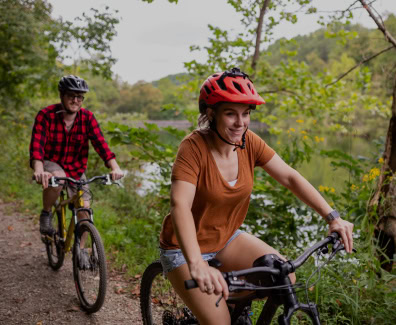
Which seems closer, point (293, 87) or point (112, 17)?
point (293, 87)

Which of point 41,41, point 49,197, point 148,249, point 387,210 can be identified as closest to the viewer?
point 387,210

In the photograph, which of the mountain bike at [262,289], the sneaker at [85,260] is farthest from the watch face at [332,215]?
the sneaker at [85,260]

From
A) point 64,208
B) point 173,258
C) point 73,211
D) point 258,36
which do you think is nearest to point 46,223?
point 64,208

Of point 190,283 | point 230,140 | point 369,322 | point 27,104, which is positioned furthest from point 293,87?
point 27,104

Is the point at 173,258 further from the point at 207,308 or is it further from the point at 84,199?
the point at 84,199

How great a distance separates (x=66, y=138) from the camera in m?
4.12

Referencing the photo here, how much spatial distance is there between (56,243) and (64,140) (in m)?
1.36

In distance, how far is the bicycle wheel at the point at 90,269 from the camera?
3.56 meters

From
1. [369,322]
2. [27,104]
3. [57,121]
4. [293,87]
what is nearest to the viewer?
[369,322]

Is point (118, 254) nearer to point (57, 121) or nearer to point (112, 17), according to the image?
point (57, 121)

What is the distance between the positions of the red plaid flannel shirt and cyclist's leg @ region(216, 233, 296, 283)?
2.33 m

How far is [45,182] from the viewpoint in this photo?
12.0 ft

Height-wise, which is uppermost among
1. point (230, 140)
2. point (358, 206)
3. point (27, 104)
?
point (27, 104)

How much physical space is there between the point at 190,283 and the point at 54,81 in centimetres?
859
